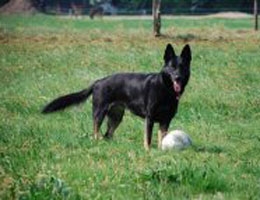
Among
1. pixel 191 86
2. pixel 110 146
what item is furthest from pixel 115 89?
pixel 191 86

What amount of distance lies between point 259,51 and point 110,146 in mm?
15732

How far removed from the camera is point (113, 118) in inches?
441

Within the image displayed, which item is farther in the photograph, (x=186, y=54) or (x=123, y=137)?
(x=123, y=137)

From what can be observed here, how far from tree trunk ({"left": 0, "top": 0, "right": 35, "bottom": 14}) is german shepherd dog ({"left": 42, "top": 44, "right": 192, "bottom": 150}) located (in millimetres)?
71034

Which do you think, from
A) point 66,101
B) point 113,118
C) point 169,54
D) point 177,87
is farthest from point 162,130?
point 66,101

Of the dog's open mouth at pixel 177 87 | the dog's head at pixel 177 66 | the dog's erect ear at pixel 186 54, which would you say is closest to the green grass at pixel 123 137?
the dog's open mouth at pixel 177 87

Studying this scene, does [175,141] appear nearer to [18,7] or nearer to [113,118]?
[113,118]

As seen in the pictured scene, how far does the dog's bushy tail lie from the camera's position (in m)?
11.4

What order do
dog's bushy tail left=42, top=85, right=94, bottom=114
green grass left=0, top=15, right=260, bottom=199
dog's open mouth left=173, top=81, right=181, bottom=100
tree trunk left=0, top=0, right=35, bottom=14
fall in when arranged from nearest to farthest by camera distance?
1. green grass left=0, top=15, right=260, bottom=199
2. dog's open mouth left=173, top=81, right=181, bottom=100
3. dog's bushy tail left=42, top=85, right=94, bottom=114
4. tree trunk left=0, top=0, right=35, bottom=14

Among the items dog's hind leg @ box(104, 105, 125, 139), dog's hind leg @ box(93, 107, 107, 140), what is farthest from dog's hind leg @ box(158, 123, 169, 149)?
dog's hind leg @ box(93, 107, 107, 140)

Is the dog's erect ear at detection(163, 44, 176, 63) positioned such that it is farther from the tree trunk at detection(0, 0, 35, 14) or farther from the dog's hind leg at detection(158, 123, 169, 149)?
the tree trunk at detection(0, 0, 35, 14)

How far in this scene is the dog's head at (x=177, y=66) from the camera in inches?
389

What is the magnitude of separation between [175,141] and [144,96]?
3.33 feet

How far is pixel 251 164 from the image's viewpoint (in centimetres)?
877
